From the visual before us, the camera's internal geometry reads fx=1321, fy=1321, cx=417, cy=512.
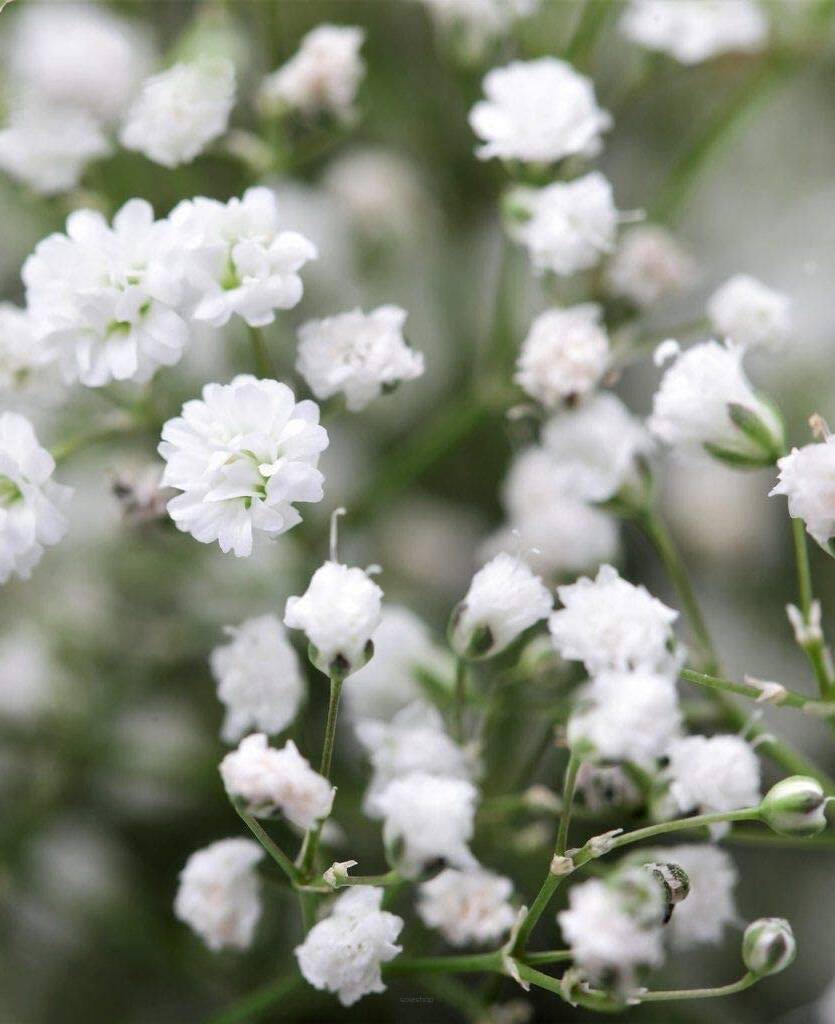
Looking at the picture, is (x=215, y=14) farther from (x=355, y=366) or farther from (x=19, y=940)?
(x=19, y=940)

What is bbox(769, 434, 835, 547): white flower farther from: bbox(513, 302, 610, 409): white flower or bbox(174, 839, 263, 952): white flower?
bbox(174, 839, 263, 952): white flower

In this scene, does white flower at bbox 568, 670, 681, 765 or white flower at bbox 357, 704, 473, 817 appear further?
white flower at bbox 357, 704, 473, 817

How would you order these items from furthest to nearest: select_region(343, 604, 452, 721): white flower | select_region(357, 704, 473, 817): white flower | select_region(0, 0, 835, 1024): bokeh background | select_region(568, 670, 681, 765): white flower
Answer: select_region(0, 0, 835, 1024): bokeh background, select_region(343, 604, 452, 721): white flower, select_region(357, 704, 473, 817): white flower, select_region(568, 670, 681, 765): white flower

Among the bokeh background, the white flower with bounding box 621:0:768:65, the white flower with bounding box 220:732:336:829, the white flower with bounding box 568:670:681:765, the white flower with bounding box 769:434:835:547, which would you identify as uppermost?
the white flower with bounding box 621:0:768:65

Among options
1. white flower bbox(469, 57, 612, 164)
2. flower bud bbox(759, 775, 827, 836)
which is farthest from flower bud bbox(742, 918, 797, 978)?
white flower bbox(469, 57, 612, 164)

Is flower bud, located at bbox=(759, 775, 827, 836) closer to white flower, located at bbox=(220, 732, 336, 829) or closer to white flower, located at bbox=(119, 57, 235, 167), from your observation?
white flower, located at bbox=(220, 732, 336, 829)

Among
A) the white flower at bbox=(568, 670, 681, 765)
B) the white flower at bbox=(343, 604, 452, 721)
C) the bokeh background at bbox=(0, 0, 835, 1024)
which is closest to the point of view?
the white flower at bbox=(568, 670, 681, 765)

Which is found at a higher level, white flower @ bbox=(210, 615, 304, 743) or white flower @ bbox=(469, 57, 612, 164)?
white flower @ bbox=(469, 57, 612, 164)

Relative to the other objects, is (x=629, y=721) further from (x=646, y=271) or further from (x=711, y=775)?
(x=646, y=271)
